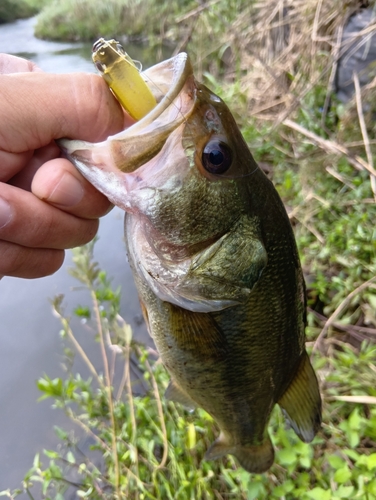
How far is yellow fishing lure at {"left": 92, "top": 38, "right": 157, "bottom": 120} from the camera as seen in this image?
2.95 ft

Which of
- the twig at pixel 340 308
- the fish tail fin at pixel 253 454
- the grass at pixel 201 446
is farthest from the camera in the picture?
the twig at pixel 340 308

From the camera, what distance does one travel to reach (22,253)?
1197 mm

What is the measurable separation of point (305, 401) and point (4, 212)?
3.73ft

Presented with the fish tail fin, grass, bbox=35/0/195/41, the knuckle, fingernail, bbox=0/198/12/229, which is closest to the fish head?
fingernail, bbox=0/198/12/229

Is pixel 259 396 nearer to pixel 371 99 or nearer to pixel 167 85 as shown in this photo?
pixel 167 85

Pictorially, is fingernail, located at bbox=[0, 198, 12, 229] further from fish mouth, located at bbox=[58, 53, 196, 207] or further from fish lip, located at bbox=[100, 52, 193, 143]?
fish lip, located at bbox=[100, 52, 193, 143]

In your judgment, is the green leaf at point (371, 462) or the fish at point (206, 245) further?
the green leaf at point (371, 462)

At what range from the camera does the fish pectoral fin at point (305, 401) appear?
1.33 metres

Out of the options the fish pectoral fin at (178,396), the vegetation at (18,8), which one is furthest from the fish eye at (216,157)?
the vegetation at (18,8)

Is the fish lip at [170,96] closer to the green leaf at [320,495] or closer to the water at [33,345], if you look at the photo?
the green leaf at [320,495]

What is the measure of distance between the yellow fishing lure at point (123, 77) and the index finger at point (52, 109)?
7cm

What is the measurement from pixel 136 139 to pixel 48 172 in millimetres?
284

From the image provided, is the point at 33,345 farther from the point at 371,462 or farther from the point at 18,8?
the point at 18,8

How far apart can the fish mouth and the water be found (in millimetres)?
1919
